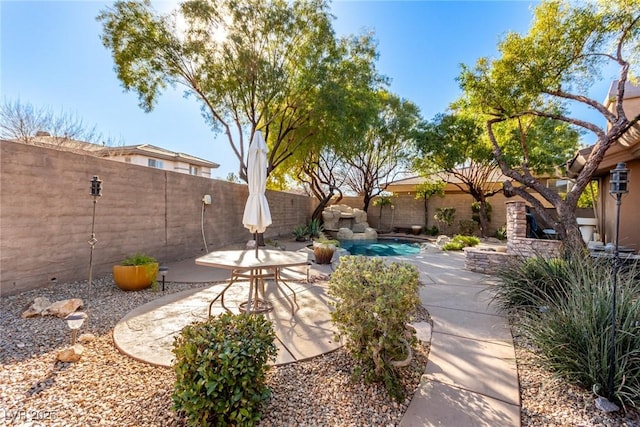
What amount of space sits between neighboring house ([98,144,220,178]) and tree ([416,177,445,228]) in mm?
12443

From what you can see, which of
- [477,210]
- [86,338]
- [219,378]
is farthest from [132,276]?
[477,210]

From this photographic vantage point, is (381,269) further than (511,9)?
No

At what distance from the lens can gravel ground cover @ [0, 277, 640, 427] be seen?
1.92 metres

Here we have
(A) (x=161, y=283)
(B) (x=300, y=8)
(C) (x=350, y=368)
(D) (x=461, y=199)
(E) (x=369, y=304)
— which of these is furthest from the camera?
(D) (x=461, y=199)

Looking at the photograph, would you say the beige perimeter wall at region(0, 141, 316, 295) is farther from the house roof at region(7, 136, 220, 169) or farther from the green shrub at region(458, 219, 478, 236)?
the green shrub at region(458, 219, 478, 236)

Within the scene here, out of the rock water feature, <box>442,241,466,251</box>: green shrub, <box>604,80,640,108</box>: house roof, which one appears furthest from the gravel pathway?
the rock water feature

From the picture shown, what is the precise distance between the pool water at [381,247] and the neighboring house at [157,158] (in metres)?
9.58

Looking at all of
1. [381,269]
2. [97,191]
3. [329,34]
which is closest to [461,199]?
[329,34]

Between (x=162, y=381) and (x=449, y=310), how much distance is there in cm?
348

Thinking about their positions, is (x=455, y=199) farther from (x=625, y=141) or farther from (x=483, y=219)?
(x=625, y=141)

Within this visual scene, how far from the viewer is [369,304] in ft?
7.22

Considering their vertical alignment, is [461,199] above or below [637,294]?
above

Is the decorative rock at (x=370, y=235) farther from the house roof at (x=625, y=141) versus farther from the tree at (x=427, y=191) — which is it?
the house roof at (x=625, y=141)

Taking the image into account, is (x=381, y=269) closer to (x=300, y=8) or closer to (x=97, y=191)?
(x=97, y=191)
